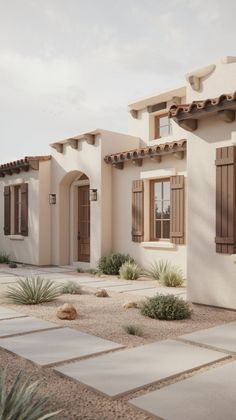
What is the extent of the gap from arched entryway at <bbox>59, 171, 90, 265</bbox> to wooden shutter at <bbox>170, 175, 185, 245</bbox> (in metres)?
3.55

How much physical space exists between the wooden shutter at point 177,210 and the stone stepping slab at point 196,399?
6.10 m

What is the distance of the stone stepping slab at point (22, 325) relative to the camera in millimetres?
4676

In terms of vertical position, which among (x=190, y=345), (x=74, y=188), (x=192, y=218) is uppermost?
(x=74, y=188)

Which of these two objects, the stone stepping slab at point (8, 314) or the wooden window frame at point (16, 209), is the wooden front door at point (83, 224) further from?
the stone stepping slab at point (8, 314)

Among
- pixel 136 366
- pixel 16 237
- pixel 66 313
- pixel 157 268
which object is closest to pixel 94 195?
pixel 157 268

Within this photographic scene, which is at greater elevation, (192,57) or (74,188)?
(192,57)

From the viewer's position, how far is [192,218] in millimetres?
6426

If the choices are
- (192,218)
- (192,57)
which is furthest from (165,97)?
(192,218)

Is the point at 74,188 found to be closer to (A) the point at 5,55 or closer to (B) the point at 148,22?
(A) the point at 5,55

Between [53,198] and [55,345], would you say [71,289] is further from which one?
[53,198]

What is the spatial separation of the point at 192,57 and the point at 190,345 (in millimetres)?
9621

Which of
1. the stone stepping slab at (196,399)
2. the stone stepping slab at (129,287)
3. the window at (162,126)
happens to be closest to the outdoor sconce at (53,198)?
the window at (162,126)

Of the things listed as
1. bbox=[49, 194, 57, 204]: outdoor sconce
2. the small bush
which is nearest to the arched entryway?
bbox=[49, 194, 57, 204]: outdoor sconce

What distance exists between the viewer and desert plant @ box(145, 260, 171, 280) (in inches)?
372
